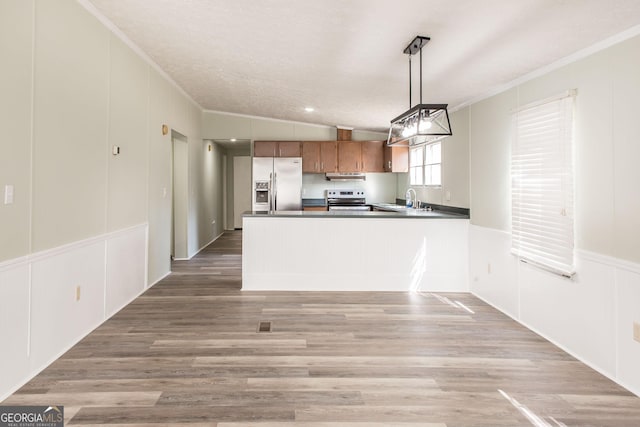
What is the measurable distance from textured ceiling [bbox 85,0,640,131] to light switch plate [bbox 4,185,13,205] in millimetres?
1664

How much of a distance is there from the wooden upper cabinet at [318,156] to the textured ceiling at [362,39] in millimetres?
2023

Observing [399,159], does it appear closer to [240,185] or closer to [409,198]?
[409,198]

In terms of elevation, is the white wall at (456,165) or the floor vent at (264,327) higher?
the white wall at (456,165)

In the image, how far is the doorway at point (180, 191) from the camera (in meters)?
5.96

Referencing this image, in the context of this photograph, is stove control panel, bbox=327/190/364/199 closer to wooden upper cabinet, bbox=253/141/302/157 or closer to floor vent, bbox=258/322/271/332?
wooden upper cabinet, bbox=253/141/302/157

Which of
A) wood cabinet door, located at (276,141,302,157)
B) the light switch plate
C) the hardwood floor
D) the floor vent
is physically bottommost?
the hardwood floor

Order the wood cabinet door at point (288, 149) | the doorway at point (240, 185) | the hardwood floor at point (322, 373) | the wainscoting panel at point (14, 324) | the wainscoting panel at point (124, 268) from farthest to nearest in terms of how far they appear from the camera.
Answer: the doorway at point (240, 185) < the wood cabinet door at point (288, 149) < the wainscoting panel at point (124, 268) < the wainscoting panel at point (14, 324) < the hardwood floor at point (322, 373)

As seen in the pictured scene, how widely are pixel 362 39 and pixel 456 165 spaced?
2306 millimetres

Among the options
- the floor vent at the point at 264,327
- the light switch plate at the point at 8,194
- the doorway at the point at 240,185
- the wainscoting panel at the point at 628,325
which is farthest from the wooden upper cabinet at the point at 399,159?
the light switch plate at the point at 8,194

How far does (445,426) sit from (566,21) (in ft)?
8.03

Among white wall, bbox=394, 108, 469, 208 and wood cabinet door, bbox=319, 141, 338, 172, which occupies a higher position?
wood cabinet door, bbox=319, 141, 338, 172

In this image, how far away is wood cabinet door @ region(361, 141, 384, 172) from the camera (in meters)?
6.88

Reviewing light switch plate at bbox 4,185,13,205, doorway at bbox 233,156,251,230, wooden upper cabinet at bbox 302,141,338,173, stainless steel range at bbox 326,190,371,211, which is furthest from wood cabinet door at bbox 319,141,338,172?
light switch plate at bbox 4,185,13,205

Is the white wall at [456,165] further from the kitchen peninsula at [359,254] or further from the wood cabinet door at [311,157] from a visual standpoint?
the wood cabinet door at [311,157]
